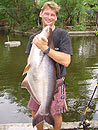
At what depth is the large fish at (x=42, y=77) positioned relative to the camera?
246 centimetres

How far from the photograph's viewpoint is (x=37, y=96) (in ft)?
8.64

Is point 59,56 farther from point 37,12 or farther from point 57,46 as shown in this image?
point 37,12

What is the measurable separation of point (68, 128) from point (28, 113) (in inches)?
80.3

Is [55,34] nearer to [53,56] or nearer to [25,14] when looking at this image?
[53,56]

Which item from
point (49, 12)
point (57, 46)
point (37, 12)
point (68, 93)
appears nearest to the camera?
Answer: point (49, 12)

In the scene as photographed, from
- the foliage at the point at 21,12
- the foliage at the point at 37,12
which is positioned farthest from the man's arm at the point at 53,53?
the foliage at the point at 21,12

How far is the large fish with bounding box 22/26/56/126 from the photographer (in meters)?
2.46

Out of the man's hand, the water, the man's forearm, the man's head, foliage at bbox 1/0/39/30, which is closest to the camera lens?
the man's hand

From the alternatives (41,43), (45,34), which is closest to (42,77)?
(41,43)

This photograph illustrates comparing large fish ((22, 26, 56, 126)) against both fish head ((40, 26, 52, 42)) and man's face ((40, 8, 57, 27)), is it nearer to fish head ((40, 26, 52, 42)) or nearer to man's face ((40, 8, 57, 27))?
fish head ((40, 26, 52, 42))

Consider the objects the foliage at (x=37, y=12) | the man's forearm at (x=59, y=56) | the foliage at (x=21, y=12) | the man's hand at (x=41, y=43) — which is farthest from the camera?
the foliage at (x=21, y=12)

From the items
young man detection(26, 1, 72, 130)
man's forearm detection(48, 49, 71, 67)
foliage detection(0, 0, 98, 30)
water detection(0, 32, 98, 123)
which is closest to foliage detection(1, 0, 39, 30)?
foliage detection(0, 0, 98, 30)

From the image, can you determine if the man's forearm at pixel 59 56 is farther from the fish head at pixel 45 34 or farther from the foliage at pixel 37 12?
the foliage at pixel 37 12

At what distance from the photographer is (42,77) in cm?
253
